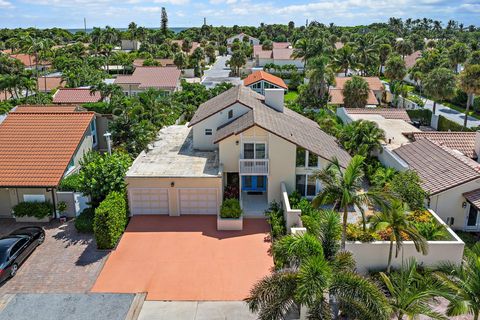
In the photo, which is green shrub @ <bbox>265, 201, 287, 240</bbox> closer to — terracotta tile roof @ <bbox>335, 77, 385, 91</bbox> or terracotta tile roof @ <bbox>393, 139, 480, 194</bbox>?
terracotta tile roof @ <bbox>393, 139, 480, 194</bbox>

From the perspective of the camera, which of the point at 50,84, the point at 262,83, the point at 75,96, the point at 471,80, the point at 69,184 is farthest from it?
the point at 50,84

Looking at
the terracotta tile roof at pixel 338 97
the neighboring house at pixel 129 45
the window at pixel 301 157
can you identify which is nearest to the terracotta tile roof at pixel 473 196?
the window at pixel 301 157

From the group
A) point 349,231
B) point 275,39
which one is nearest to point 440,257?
point 349,231

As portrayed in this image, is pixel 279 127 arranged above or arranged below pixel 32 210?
above

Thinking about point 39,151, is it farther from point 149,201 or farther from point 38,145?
point 149,201

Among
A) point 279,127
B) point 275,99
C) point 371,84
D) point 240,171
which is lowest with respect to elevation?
point 240,171

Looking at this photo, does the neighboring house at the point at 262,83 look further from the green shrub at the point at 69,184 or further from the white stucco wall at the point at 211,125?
the green shrub at the point at 69,184

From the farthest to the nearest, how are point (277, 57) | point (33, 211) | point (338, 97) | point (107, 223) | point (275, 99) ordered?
1. point (277, 57)
2. point (338, 97)
3. point (275, 99)
4. point (33, 211)
5. point (107, 223)

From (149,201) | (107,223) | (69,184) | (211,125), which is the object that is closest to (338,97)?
(211,125)
